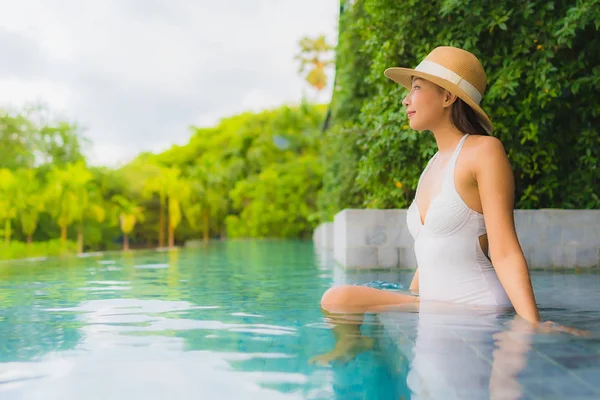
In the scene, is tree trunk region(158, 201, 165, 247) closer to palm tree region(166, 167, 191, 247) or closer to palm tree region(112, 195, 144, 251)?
palm tree region(166, 167, 191, 247)

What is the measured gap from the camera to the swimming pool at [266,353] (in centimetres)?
262

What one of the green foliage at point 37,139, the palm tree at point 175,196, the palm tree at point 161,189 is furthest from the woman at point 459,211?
the green foliage at point 37,139

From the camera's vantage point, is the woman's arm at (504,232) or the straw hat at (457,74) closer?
the woman's arm at (504,232)

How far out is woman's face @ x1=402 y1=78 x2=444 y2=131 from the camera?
397 cm

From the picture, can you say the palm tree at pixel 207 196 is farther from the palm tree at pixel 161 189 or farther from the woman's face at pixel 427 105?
the woman's face at pixel 427 105

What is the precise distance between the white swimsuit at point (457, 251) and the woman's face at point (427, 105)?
22 centimetres

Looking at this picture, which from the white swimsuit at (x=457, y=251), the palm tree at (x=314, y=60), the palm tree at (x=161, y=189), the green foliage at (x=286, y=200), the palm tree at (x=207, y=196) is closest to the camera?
the white swimsuit at (x=457, y=251)

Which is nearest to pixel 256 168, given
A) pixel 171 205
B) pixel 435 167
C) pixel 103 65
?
pixel 171 205

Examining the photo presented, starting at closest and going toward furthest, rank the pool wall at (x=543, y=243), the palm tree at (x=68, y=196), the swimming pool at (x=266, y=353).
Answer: the swimming pool at (x=266, y=353), the pool wall at (x=543, y=243), the palm tree at (x=68, y=196)

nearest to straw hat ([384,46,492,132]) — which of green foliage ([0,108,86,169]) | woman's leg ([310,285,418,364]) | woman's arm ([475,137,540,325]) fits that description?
woman's arm ([475,137,540,325])

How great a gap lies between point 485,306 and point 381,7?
679cm

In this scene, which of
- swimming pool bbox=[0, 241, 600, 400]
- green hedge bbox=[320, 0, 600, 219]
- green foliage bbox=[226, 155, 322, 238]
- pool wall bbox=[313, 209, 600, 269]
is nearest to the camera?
swimming pool bbox=[0, 241, 600, 400]

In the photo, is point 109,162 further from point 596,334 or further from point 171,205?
point 596,334

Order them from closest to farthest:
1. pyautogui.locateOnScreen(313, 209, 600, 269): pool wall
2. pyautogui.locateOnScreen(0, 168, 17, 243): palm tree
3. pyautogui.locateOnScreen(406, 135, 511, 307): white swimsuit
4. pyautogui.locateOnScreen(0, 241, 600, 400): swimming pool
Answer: pyautogui.locateOnScreen(0, 241, 600, 400): swimming pool
pyautogui.locateOnScreen(406, 135, 511, 307): white swimsuit
pyautogui.locateOnScreen(313, 209, 600, 269): pool wall
pyautogui.locateOnScreen(0, 168, 17, 243): palm tree
